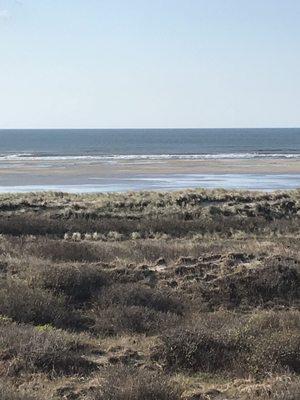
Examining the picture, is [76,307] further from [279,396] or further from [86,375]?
[279,396]

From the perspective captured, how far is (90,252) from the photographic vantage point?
1773 cm

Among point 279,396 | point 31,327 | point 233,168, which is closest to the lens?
point 279,396

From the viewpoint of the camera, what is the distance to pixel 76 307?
12.2m

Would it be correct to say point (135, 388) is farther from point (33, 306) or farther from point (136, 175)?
point (136, 175)

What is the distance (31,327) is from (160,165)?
228ft

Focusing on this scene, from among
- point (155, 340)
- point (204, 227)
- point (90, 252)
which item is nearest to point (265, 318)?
point (155, 340)

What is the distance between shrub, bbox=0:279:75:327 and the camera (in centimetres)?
1078

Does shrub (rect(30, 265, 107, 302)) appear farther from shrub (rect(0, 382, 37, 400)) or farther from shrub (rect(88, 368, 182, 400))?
shrub (rect(0, 382, 37, 400))

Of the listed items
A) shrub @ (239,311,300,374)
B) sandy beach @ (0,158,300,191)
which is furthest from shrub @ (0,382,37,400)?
sandy beach @ (0,158,300,191)

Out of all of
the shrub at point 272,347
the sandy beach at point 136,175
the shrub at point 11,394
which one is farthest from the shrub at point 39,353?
the sandy beach at point 136,175

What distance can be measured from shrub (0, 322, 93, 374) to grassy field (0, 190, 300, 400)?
1 centimetres

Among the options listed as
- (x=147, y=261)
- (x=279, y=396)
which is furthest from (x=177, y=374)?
(x=147, y=261)

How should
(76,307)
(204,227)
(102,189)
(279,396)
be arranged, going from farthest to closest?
(102,189), (204,227), (76,307), (279,396)

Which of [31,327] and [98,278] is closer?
[31,327]
